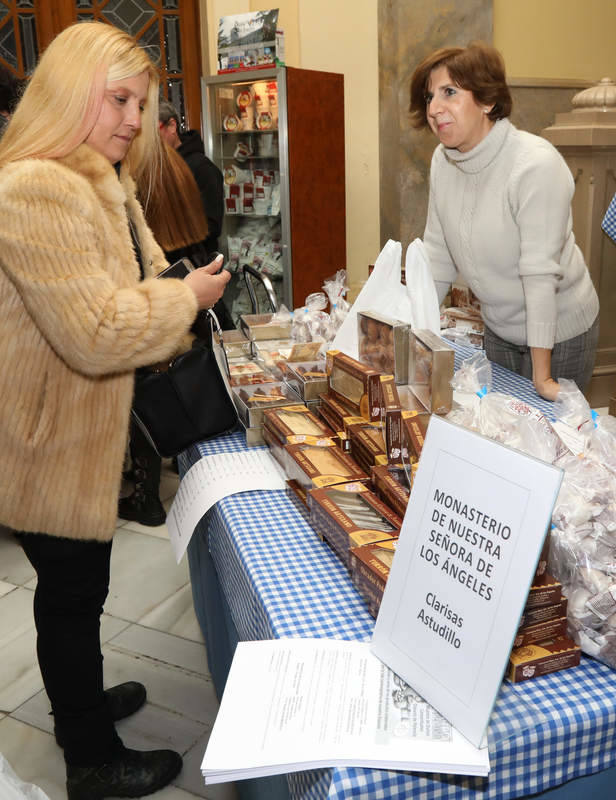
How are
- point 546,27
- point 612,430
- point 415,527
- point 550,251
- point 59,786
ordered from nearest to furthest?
point 415,527 < point 612,430 < point 59,786 < point 550,251 < point 546,27

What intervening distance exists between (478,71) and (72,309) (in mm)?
1532

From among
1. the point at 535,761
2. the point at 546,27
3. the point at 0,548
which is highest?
the point at 546,27

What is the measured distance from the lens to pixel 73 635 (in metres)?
1.82

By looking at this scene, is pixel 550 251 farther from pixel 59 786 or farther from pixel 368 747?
pixel 59 786

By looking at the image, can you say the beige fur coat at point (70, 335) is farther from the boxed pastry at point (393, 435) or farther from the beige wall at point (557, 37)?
the beige wall at point (557, 37)

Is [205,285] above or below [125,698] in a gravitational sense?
above

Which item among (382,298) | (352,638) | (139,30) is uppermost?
(139,30)

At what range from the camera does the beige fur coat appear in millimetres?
1457

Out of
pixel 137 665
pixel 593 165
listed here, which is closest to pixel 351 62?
pixel 593 165

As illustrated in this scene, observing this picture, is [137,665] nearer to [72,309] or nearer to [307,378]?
[307,378]

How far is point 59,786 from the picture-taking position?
6.97ft

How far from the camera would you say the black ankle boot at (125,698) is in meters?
2.35

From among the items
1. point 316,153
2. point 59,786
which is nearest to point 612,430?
point 59,786

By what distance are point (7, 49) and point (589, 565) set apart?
20.0 feet
